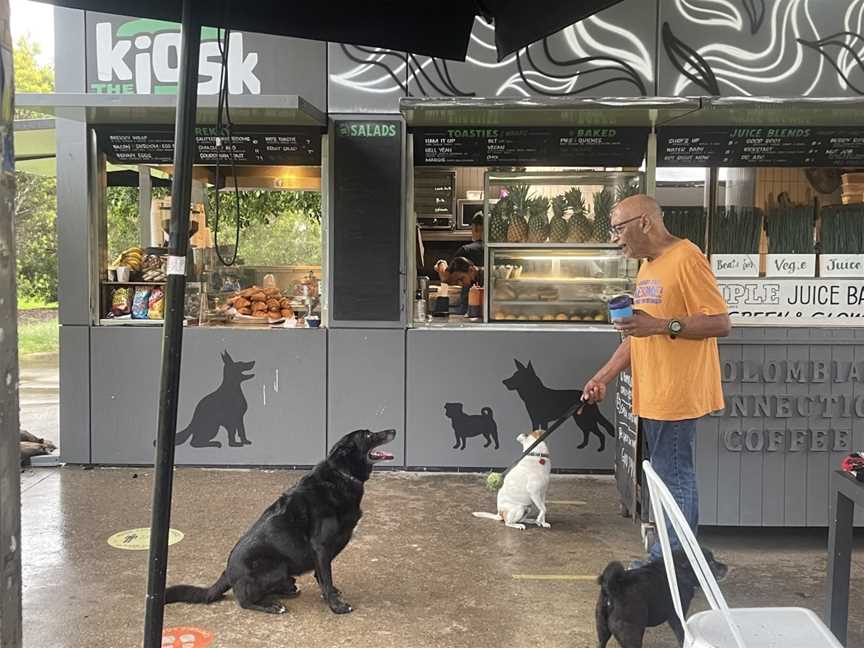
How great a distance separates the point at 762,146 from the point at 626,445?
3130mm

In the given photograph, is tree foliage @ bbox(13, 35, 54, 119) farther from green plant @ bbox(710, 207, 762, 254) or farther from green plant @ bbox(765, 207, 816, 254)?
green plant @ bbox(765, 207, 816, 254)

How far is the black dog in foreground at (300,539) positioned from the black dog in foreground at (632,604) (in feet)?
4.23

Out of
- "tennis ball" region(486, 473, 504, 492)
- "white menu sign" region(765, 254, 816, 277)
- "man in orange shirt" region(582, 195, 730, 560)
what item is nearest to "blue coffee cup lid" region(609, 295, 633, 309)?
"man in orange shirt" region(582, 195, 730, 560)

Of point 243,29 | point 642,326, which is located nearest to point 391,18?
point 243,29

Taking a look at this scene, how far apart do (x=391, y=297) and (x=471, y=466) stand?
5.16 feet

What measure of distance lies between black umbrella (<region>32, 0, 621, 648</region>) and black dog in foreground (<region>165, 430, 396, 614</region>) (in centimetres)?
113

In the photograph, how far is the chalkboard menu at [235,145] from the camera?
644cm

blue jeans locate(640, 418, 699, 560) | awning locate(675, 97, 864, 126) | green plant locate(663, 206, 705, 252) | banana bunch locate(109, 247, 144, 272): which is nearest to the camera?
blue jeans locate(640, 418, 699, 560)

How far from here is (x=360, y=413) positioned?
21.1 ft

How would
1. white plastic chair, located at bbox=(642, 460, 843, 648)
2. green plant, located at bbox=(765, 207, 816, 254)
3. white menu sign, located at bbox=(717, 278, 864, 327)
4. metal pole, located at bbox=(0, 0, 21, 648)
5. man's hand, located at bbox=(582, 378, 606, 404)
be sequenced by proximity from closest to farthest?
metal pole, located at bbox=(0, 0, 21, 648) → white plastic chair, located at bbox=(642, 460, 843, 648) → man's hand, located at bbox=(582, 378, 606, 404) → white menu sign, located at bbox=(717, 278, 864, 327) → green plant, located at bbox=(765, 207, 816, 254)

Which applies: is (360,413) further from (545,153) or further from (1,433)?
(1,433)

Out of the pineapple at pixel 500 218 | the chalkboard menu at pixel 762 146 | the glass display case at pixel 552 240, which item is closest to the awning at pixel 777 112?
the chalkboard menu at pixel 762 146

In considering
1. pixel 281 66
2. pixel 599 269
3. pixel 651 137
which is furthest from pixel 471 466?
pixel 281 66

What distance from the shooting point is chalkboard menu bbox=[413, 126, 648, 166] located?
6.46m
